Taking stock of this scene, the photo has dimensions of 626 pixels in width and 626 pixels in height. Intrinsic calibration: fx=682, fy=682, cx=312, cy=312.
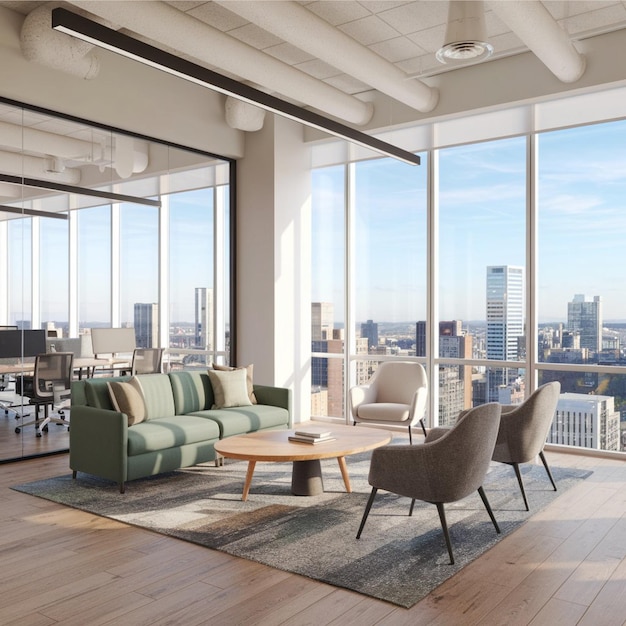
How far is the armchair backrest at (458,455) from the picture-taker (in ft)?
12.9

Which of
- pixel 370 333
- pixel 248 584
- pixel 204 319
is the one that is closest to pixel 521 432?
pixel 248 584

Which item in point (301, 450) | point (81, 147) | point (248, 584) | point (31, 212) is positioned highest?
point (81, 147)

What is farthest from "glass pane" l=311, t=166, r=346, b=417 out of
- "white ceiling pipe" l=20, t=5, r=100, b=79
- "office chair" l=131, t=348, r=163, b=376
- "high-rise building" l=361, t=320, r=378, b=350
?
"white ceiling pipe" l=20, t=5, r=100, b=79

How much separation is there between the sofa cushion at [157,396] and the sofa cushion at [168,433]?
8cm

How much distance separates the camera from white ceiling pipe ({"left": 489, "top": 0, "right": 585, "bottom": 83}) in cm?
500

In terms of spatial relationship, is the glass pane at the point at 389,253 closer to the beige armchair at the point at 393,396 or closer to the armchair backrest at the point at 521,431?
the beige armchair at the point at 393,396

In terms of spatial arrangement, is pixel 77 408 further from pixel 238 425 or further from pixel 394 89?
pixel 394 89

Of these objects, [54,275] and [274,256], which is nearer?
[54,275]

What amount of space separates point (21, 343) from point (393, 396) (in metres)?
3.82

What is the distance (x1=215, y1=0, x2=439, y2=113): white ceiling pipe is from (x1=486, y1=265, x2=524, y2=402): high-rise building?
216cm

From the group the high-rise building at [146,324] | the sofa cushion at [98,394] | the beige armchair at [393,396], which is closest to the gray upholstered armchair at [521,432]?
the beige armchair at [393,396]

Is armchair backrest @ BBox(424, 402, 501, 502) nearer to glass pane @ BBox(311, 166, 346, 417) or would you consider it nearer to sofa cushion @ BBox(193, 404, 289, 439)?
sofa cushion @ BBox(193, 404, 289, 439)

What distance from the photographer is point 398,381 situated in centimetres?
748

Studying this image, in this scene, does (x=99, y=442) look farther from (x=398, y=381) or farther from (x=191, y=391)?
(x=398, y=381)
